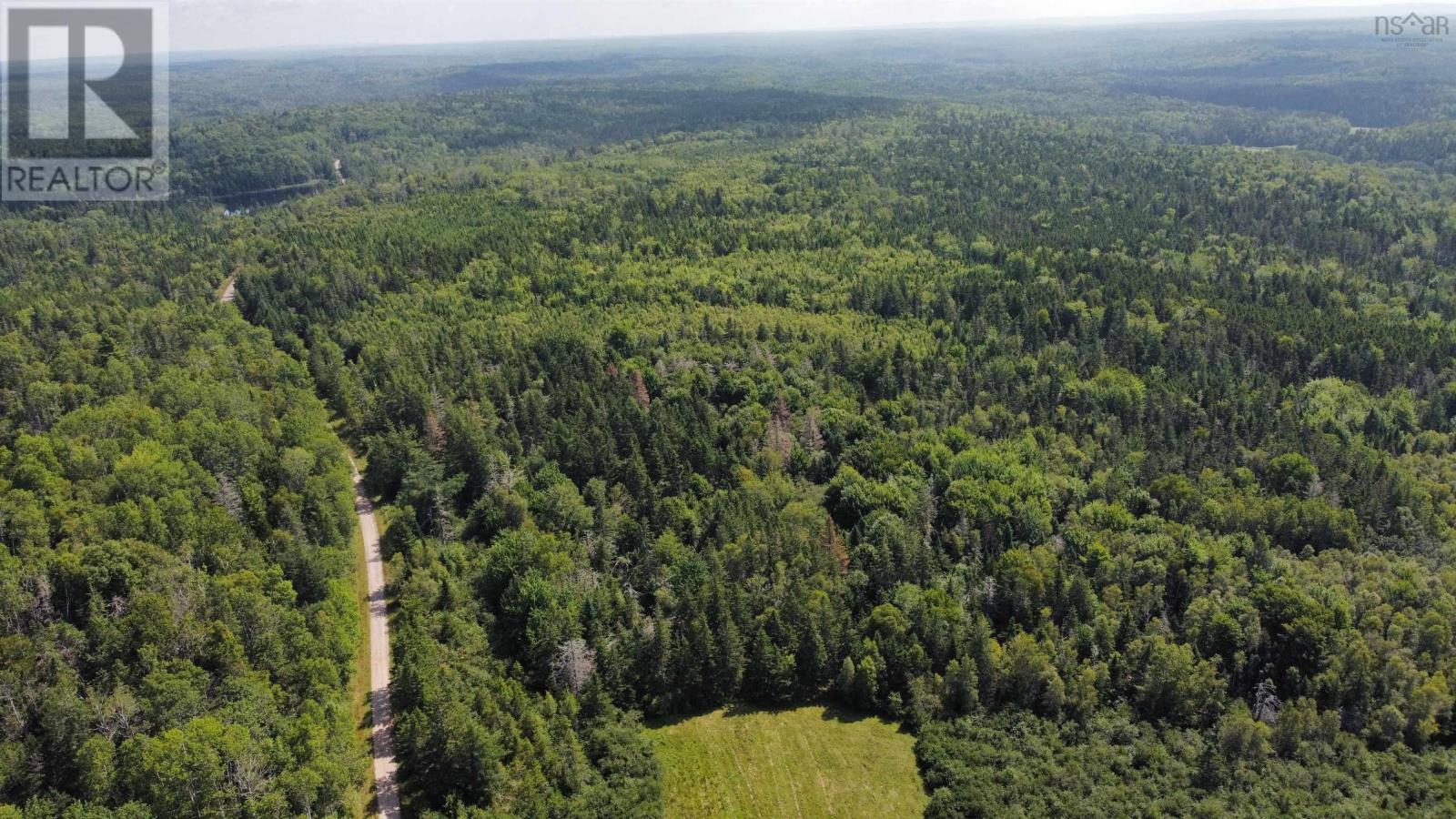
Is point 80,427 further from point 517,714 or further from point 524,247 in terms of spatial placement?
point 524,247

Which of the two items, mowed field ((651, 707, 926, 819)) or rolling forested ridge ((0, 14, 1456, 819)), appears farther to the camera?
mowed field ((651, 707, 926, 819))

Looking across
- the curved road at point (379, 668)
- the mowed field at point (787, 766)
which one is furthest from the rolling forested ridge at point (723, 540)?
the curved road at point (379, 668)

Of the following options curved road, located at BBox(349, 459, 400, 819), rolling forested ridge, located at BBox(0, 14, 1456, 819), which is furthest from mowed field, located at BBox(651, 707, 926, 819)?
curved road, located at BBox(349, 459, 400, 819)

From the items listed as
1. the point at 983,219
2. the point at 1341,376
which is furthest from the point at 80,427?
the point at 983,219

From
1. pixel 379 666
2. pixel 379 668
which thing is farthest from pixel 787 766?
pixel 379 666

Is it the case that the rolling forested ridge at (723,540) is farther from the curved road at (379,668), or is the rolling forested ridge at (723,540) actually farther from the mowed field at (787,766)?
the curved road at (379,668)

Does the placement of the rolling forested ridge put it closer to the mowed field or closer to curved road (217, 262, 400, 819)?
the mowed field
